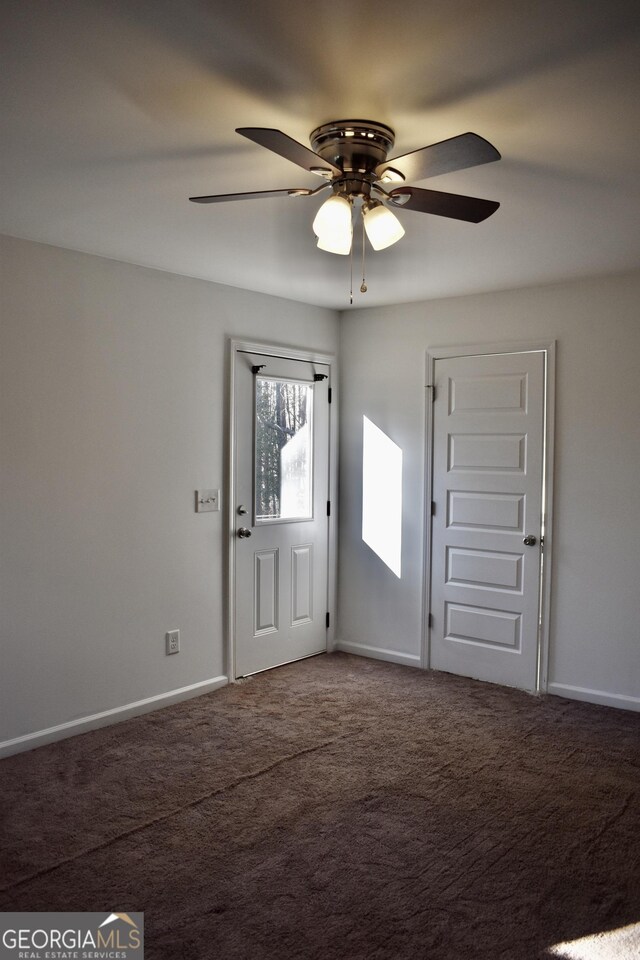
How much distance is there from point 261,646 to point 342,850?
2.06 metres

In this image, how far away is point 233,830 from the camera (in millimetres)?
2760

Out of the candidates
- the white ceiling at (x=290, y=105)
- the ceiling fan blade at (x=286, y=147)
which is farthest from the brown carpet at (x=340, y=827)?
the white ceiling at (x=290, y=105)

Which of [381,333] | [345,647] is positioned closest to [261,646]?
[345,647]

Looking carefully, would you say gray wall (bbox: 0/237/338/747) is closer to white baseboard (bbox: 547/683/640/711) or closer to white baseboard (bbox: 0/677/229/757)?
white baseboard (bbox: 0/677/229/757)

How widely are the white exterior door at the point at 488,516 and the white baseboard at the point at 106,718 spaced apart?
1.51 metres

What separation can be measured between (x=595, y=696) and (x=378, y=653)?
1.45 meters

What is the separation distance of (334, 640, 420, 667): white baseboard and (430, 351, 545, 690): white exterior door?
0.15 metres

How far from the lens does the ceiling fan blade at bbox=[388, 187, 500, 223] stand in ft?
7.00

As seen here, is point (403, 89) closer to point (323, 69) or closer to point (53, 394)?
point (323, 69)

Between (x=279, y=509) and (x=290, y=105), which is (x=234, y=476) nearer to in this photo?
(x=279, y=509)

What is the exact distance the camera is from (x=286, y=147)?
6.08 ft

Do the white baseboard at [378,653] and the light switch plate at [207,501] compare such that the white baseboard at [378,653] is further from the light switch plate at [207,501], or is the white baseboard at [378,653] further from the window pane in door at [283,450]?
the light switch plate at [207,501]

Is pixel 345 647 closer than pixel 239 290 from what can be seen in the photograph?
No

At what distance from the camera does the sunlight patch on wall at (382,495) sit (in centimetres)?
489
